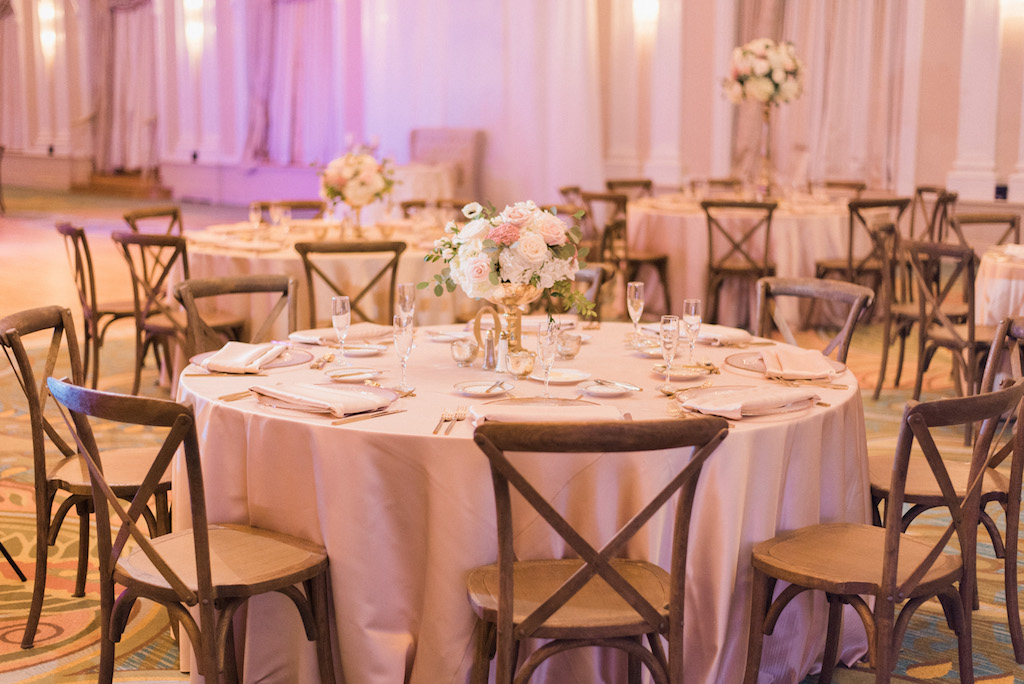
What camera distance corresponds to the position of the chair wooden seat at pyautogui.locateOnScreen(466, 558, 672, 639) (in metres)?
2.02

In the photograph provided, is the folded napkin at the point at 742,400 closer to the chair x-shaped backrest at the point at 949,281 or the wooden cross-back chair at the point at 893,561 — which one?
the wooden cross-back chair at the point at 893,561

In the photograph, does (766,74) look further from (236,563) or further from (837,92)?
(236,563)

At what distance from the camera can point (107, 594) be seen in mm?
2395

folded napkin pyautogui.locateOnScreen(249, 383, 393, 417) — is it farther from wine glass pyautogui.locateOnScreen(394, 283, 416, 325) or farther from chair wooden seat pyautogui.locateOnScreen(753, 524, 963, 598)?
chair wooden seat pyautogui.locateOnScreen(753, 524, 963, 598)

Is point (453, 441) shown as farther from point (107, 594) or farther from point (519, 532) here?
point (107, 594)

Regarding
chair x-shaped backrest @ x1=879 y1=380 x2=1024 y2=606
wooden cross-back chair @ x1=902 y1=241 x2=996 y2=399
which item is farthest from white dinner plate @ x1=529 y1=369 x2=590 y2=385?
wooden cross-back chair @ x1=902 y1=241 x2=996 y2=399

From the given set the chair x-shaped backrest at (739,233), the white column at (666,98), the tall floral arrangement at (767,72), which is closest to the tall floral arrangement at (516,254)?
the chair x-shaped backrest at (739,233)

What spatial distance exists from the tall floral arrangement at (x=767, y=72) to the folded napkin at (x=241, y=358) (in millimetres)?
5443

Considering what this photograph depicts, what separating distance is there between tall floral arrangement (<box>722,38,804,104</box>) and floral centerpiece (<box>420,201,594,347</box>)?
5168 millimetres

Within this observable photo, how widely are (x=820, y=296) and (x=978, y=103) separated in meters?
6.04

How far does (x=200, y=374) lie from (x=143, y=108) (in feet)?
57.8

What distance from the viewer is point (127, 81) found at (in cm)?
1909

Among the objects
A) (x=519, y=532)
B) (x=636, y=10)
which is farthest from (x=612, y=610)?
(x=636, y=10)

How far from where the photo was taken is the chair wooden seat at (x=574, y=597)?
2.02 metres
